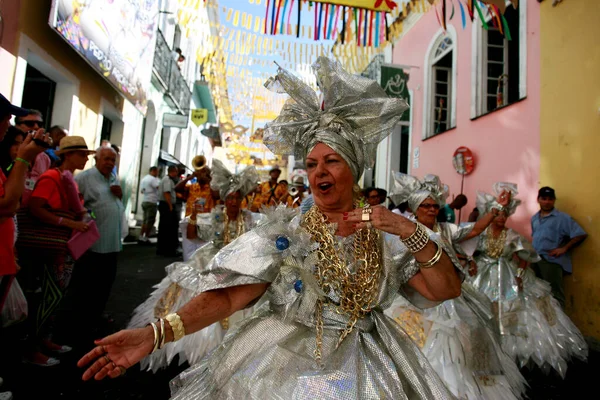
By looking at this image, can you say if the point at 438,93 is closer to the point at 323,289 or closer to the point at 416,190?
the point at 416,190

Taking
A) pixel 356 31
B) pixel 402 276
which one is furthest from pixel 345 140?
pixel 356 31

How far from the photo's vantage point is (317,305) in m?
1.61

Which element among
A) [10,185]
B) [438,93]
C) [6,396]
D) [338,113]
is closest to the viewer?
[338,113]

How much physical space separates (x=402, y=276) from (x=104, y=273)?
368 centimetres

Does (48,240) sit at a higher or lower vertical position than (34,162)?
lower

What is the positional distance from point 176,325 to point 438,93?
10510 mm

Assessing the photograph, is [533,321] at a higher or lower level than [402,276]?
lower

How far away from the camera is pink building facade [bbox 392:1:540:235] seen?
6.63 meters

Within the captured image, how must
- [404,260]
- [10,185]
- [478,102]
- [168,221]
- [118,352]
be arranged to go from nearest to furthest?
1. [118,352]
2. [404,260]
3. [10,185]
4. [478,102]
5. [168,221]

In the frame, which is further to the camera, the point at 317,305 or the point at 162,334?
the point at 317,305

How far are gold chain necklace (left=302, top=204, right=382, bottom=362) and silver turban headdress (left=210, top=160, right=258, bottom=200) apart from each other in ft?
9.94

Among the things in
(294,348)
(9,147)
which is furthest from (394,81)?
(294,348)

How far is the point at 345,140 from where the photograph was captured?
71.6 inches

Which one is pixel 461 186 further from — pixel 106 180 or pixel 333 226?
pixel 333 226
